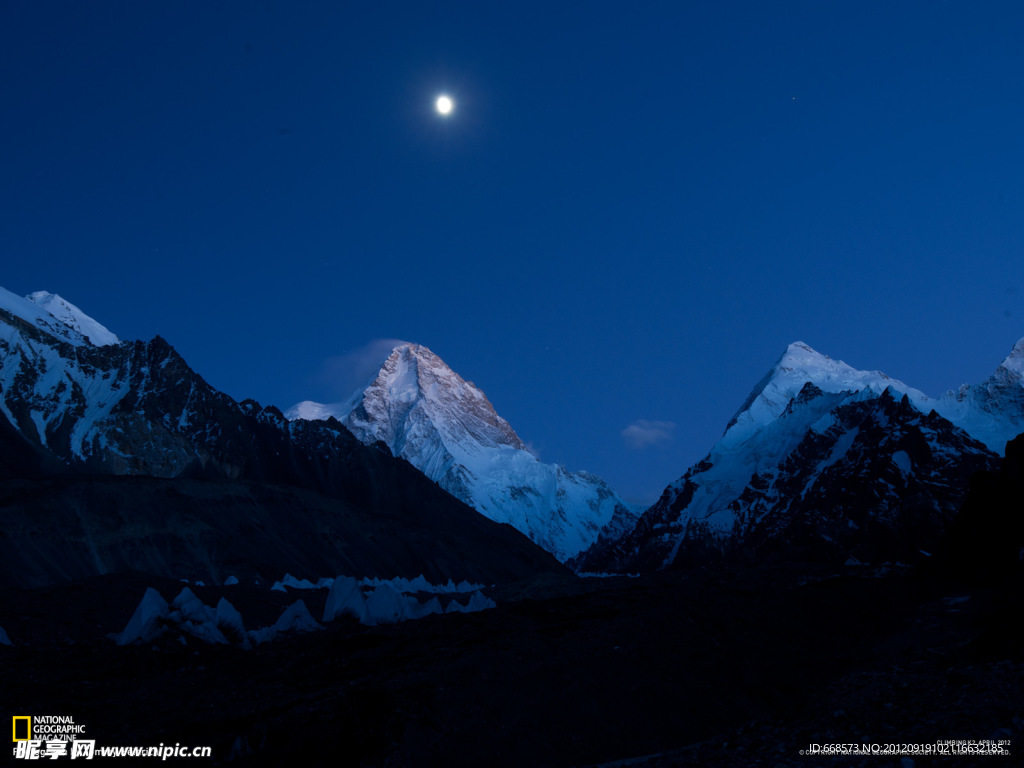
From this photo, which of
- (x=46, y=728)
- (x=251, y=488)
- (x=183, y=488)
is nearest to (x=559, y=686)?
(x=46, y=728)

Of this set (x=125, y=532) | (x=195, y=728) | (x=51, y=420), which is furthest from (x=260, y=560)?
(x=195, y=728)

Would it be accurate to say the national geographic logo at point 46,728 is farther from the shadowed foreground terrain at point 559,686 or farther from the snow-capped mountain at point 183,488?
the snow-capped mountain at point 183,488

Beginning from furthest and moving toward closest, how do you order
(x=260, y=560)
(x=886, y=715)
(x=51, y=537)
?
1. (x=260, y=560)
2. (x=51, y=537)
3. (x=886, y=715)

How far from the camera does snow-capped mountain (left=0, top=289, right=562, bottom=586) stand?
91250 mm

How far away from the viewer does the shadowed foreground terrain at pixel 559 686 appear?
1927 centimetres

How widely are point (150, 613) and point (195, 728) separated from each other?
14.7 m

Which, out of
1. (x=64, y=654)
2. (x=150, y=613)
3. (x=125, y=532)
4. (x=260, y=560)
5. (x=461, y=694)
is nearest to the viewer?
(x=461, y=694)

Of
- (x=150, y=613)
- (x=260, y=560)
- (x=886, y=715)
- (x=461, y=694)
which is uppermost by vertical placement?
(x=260, y=560)

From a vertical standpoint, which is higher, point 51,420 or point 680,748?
point 51,420

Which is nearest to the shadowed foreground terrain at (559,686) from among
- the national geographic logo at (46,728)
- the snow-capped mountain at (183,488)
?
the national geographic logo at (46,728)

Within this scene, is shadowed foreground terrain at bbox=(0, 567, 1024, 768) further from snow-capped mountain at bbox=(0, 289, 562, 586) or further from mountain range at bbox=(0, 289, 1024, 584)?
mountain range at bbox=(0, 289, 1024, 584)

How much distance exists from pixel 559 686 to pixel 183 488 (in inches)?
3787

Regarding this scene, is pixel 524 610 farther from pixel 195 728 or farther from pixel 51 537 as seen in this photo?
Result: pixel 51 537

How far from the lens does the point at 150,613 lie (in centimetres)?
3400
